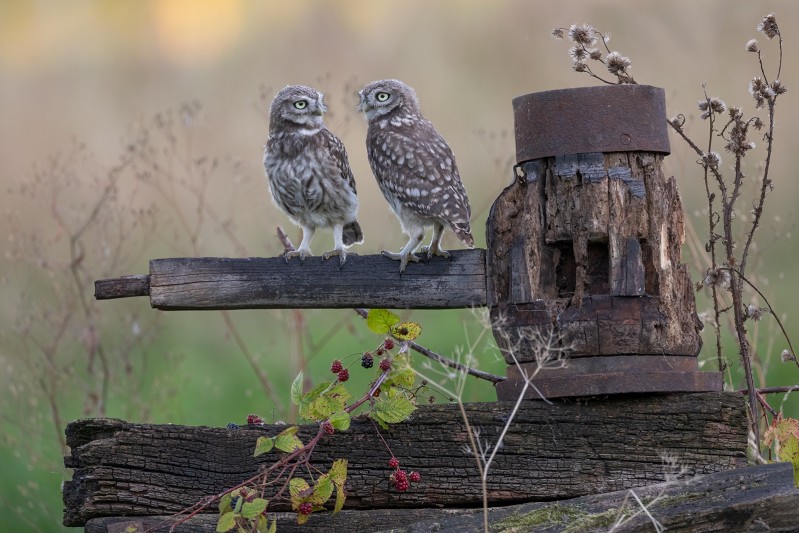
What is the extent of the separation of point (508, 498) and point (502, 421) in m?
0.22

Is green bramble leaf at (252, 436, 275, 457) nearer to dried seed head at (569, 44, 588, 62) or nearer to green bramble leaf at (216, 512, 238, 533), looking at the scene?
green bramble leaf at (216, 512, 238, 533)

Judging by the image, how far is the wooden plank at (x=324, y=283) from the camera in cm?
326

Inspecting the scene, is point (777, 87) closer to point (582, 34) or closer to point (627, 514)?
point (582, 34)

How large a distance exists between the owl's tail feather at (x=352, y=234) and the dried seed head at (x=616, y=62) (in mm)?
1492

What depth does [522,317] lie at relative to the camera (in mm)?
3221

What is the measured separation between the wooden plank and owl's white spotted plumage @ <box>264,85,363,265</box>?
50.3 inches

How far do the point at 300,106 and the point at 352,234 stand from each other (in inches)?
25.8

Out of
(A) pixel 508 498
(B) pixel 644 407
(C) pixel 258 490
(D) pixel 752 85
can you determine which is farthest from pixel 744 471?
(D) pixel 752 85

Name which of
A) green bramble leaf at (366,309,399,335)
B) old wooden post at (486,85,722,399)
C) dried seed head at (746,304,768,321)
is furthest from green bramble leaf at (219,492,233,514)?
dried seed head at (746,304,768,321)

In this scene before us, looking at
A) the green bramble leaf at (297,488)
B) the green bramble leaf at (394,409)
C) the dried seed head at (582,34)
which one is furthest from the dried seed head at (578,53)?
the green bramble leaf at (297,488)

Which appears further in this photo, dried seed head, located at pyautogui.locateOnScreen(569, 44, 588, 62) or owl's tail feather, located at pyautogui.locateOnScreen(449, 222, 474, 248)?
owl's tail feather, located at pyautogui.locateOnScreen(449, 222, 474, 248)

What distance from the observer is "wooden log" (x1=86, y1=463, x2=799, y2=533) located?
113 inches

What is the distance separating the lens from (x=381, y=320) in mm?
3375

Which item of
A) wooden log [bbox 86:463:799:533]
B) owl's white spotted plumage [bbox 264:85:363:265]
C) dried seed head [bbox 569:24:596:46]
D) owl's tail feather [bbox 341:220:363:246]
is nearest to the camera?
wooden log [bbox 86:463:799:533]
